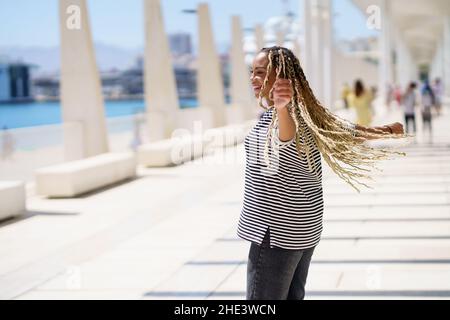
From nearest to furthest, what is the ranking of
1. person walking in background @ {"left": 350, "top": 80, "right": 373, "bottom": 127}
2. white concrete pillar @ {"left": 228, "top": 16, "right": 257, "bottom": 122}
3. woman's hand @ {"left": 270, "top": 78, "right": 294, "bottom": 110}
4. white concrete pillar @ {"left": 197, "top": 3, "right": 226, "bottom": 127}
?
1. woman's hand @ {"left": 270, "top": 78, "right": 294, "bottom": 110}
2. person walking in background @ {"left": 350, "top": 80, "right": 373, "bottom": 127}
3. white concrete pillar @ {"left": 197, "top": 3, "right": 226, "bottom": 127}
4. white concrete pillar @ {"left": 228, "top": 16, "right": 257, "bottom": 122}

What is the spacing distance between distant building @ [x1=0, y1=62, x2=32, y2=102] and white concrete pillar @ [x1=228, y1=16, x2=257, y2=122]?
97518 mm

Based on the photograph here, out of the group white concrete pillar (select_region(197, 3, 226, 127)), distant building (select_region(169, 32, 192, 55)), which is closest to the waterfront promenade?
white concrete pillar (select_region(197, 3, 226, 127))

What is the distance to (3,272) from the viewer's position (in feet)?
22.9

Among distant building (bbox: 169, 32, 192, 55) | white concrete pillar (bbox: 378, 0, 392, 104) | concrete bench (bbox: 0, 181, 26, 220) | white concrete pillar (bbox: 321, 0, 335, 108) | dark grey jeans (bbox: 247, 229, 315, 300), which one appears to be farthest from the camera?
distant building (bbox: 169, 32, 192, 55)

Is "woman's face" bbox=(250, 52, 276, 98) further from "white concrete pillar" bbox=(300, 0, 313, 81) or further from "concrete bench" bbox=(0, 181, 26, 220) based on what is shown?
"white concrete pillar" bbox=(300, 0, 313, 81)

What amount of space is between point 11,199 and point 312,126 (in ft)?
23.1

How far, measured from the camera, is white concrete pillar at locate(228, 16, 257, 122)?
3288 centimetres

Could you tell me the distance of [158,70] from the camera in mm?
21188

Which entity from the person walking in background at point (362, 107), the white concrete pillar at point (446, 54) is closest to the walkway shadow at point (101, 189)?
the person walking in background at point (362, 107)

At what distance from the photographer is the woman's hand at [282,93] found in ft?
10.5

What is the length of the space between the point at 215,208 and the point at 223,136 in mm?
10795

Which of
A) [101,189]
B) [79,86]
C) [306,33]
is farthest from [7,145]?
[306,33]

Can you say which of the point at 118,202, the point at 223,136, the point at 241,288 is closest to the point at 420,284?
the point at 241,288

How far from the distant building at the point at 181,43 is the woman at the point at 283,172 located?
92.3 m
